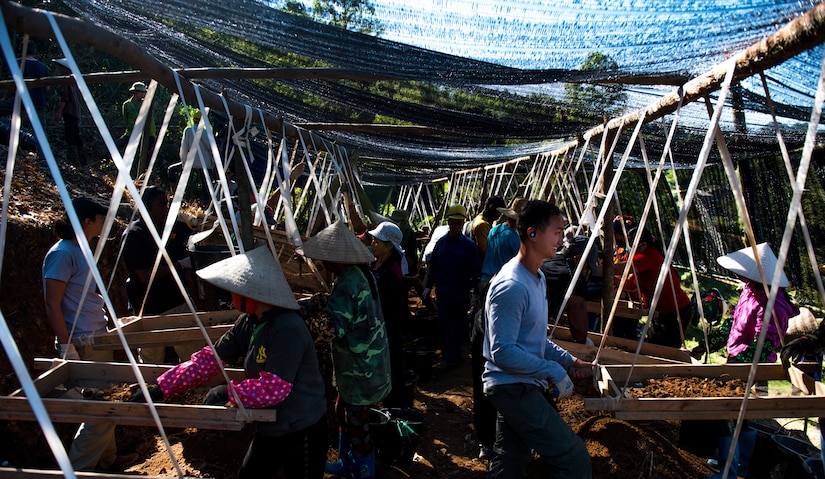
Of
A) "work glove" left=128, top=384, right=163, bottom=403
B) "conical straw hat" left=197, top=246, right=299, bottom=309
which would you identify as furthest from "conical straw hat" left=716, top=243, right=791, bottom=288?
"work glove" left=128, top=384, right=163, bottom=403

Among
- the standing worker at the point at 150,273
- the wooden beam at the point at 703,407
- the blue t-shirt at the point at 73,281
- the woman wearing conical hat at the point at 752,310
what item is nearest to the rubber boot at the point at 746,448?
the woman wearing conical hat at the point at 752,310

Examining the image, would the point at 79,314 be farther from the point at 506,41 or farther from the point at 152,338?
the point at 506,41

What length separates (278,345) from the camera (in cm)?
257

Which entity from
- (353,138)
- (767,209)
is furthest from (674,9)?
(767,209)

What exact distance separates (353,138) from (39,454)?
4890 millimetres

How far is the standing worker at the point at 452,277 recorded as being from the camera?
642 centimetres

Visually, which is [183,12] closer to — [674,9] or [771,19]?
[674,9]

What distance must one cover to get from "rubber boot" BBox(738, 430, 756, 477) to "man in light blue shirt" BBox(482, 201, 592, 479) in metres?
2.06

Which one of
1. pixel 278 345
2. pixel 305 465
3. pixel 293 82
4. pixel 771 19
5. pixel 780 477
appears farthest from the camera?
pixel 293 82

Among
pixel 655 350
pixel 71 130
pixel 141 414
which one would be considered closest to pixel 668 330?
pixel 655 350

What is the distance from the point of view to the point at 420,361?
6.12 metres

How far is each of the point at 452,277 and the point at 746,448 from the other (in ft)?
10.6

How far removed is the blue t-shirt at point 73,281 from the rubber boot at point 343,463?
1.83 meters

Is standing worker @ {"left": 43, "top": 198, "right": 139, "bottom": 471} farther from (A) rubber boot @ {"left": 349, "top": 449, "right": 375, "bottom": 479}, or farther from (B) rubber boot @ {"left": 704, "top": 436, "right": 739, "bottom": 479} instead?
(B) rubber boot @ {"left": 704, "top": 436, "right": 739, "bottom": 479}
